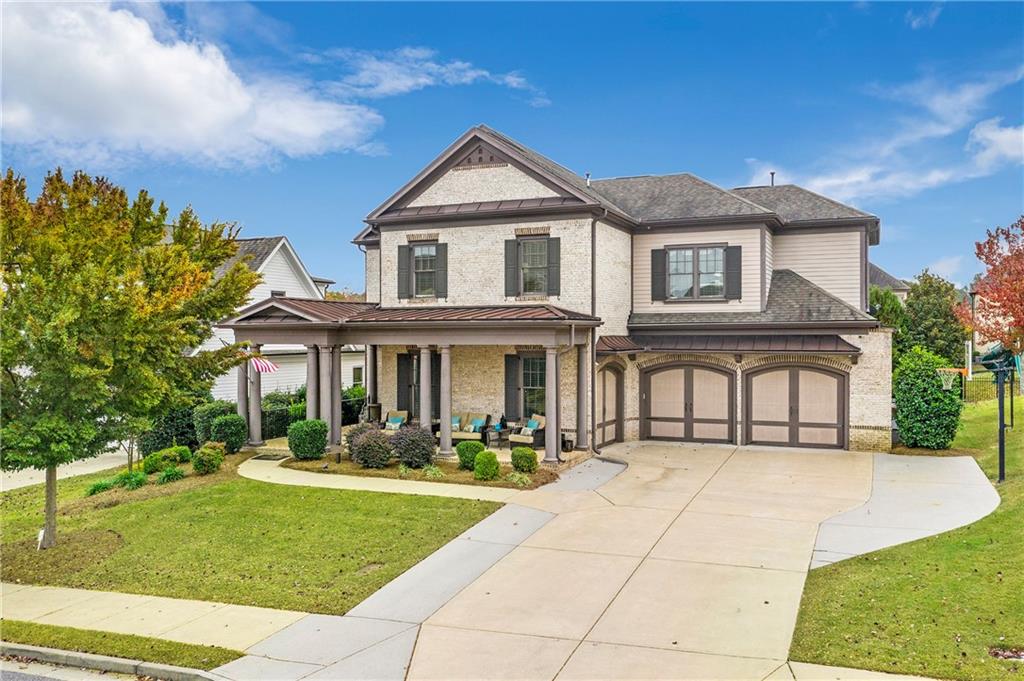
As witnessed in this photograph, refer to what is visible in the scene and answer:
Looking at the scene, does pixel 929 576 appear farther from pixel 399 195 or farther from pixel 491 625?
pixel 399 195

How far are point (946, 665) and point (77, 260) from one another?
45.8 feet

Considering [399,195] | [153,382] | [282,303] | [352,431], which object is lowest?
[352,431]

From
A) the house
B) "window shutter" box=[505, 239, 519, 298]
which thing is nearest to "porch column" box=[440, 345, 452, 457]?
the house

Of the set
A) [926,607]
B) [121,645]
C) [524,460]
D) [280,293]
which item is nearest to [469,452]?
[524,460]

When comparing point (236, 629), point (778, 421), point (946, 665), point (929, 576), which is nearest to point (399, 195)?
point (778, 421)

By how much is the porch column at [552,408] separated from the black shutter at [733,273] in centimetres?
696

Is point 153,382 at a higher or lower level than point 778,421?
higher

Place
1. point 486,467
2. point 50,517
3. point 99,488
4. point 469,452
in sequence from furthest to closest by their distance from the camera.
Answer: point 469,452 < point 99,488 < point 486,467 < point 50,517

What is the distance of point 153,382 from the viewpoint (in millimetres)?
12859

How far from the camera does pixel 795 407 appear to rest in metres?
22.3

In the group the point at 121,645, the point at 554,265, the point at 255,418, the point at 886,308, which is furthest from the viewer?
the point at 886,308

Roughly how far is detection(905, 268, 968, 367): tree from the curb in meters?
39.8

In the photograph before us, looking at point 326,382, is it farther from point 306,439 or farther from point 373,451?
point 373,451

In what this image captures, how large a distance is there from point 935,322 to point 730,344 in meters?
24.0
